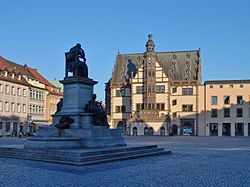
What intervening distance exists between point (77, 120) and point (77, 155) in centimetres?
493

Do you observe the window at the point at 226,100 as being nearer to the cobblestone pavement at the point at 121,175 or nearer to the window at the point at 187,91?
the window at the point at 187,91

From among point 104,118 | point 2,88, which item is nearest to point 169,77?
point 2,88

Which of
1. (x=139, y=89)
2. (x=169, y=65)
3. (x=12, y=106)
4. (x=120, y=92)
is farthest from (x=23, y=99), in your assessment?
(x=169, y=65)

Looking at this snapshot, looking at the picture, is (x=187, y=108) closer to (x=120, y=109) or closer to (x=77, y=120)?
(x=120, y=109)

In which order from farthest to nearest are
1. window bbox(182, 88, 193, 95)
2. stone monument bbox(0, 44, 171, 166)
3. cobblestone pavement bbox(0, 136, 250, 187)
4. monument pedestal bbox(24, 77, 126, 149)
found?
window bbox(182, 88, 193, 95) < monument pedestal bbox(24, 77, 126, 149) < stone monument bbox(0, 44, 171, 166) < cobblestone pavement bbox(0, 136, 250, 187)

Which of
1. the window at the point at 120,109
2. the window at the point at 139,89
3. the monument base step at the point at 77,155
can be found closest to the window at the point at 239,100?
the window at the point at 139,89


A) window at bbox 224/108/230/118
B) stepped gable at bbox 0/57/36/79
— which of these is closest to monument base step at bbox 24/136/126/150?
stepped gable at bbox 0/57/36/79

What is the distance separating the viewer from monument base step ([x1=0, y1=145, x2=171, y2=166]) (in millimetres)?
14219

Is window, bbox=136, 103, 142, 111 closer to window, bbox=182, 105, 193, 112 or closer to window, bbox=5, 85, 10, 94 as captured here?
window, bbox=182, 105, 193, 112

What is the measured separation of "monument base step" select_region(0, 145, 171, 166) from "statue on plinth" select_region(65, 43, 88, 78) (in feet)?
18.1

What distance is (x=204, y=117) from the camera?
71.4 metres

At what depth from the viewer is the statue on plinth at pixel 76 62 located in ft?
66.7

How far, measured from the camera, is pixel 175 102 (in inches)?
2896

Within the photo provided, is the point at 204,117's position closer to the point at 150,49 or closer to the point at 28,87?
the point at 150,49
